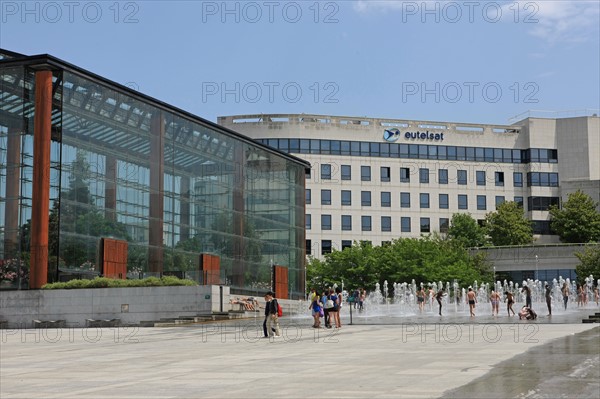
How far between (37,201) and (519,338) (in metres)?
26.6

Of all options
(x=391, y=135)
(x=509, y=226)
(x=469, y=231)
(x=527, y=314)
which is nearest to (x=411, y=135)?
(x=391, y=135)

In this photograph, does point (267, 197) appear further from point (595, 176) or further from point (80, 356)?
point (595, 176)

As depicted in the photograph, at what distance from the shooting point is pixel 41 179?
146 ft

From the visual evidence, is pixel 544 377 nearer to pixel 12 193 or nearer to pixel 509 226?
pixel 12 193

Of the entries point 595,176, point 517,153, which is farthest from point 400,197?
point 595,176

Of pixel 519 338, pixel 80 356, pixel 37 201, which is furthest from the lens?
pixel 37 201

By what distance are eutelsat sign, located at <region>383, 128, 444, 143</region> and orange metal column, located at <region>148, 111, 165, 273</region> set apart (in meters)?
56.7

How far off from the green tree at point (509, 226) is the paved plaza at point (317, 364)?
6845 centimetres

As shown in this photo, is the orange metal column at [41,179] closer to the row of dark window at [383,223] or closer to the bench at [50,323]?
the bench at [50,323]

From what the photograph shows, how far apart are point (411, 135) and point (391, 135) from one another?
→ 2570 mm

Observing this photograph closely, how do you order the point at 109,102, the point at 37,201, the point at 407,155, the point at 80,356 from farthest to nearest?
the point at 407,155 → the point at 109,102 → the point at 37,201 → the point at 80,356

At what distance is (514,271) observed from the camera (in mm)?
95062

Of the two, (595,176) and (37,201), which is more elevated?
(595,176)

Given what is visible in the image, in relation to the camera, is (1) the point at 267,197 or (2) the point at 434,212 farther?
(2) the point at 434,212
